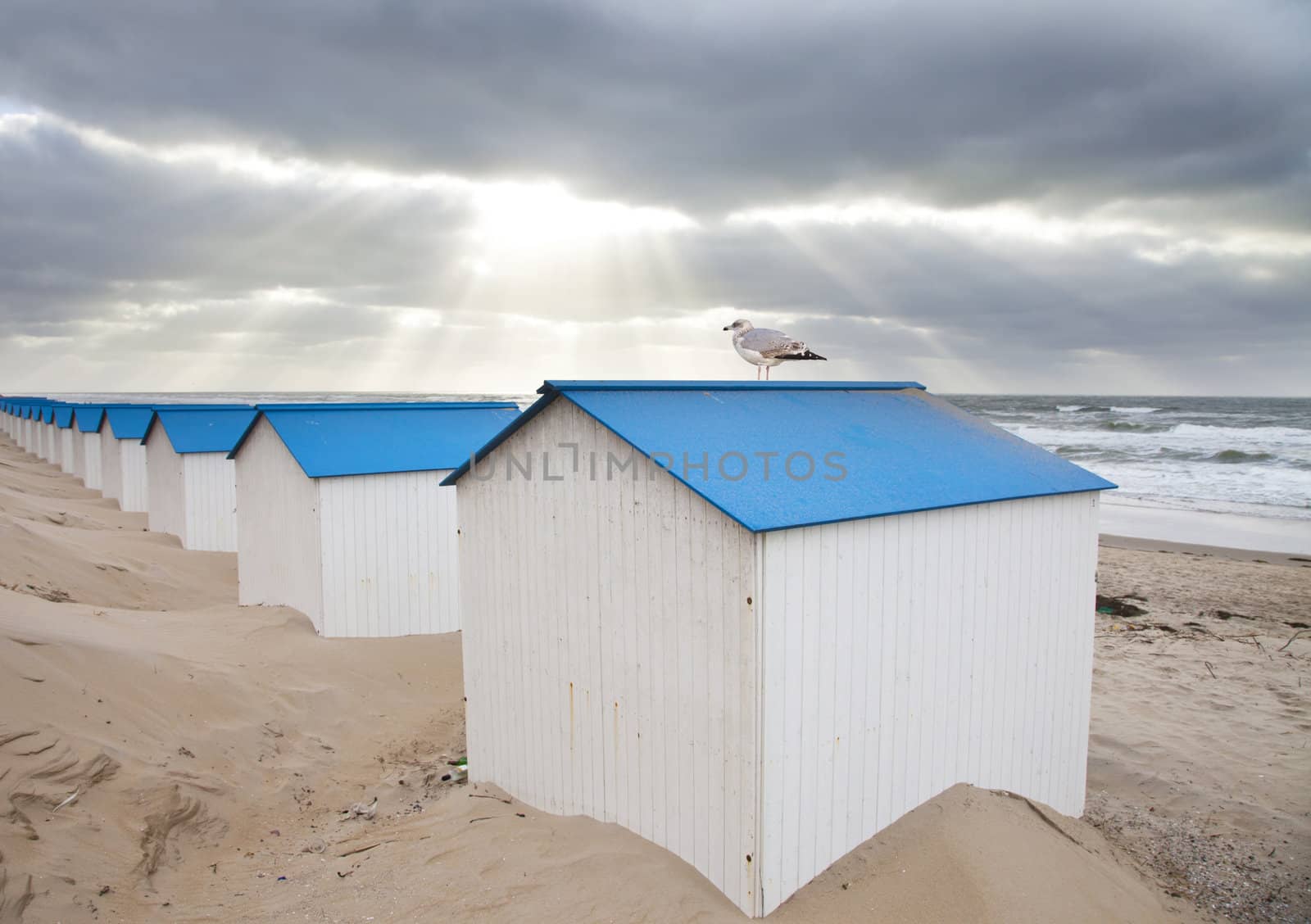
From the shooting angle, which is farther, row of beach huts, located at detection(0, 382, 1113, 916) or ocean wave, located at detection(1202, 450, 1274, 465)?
ocean wave, located at detection(1202, 450, 1274, 465)

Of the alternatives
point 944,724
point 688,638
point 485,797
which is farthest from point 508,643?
point 944,724

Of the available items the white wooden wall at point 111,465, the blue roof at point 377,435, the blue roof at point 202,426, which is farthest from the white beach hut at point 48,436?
the blue roof at point 377,435

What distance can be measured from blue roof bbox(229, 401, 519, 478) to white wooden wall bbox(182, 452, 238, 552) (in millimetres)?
5744

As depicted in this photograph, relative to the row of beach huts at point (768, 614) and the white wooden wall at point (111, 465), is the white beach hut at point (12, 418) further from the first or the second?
the row of beach huts at point (768, 614)

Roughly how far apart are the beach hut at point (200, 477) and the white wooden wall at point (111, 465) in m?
6.75

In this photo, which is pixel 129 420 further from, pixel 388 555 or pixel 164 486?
pixel 388 555

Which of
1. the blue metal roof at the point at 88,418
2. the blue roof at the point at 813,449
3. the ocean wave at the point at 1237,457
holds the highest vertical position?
the blue roof at the point at 813,449

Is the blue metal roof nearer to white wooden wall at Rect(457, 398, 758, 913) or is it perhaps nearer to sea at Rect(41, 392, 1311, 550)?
sea at Rect(41, 392, 1311, 550)

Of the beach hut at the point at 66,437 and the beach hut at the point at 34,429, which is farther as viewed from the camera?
the beach hut at the point at 34,429

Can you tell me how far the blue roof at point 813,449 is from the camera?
5.27 metres

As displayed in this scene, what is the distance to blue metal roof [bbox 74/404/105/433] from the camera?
96.2 ft

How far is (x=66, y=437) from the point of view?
35500 millimetres

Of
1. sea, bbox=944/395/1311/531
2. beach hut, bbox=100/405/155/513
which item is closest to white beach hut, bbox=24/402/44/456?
beach hut, bbox=100/405/155/513

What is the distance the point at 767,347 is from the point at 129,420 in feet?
80.8
